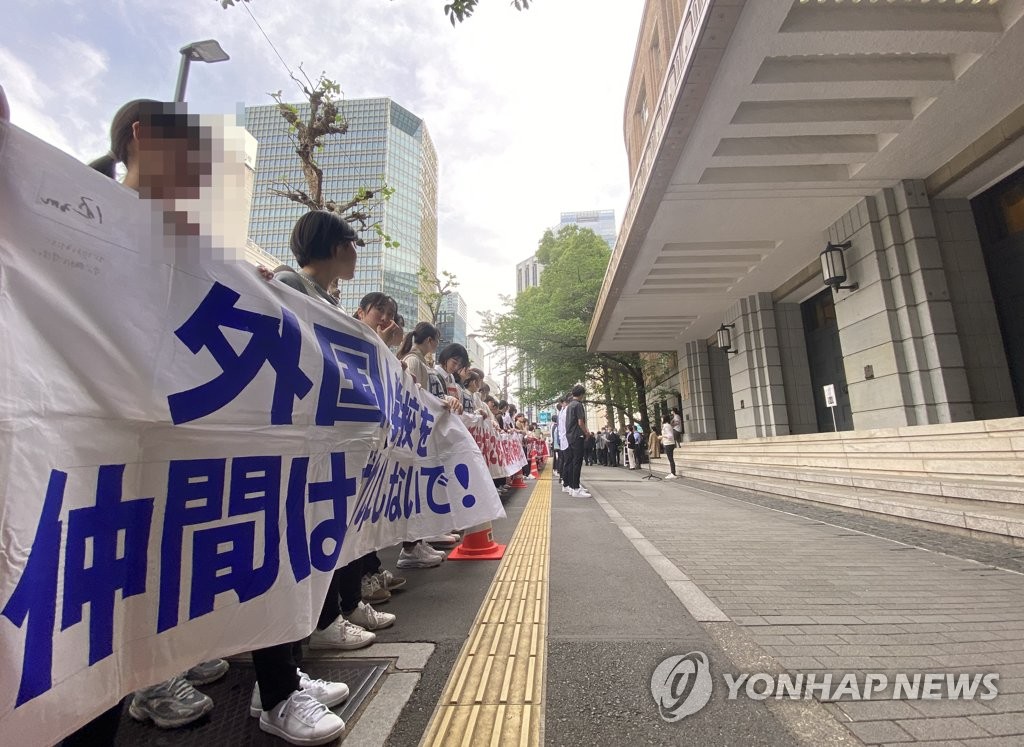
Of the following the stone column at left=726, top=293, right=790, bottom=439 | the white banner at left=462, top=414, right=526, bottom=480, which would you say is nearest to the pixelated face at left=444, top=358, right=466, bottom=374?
the white banner at left=462, top=414, right=526, bottom=480

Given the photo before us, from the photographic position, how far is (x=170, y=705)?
172cm

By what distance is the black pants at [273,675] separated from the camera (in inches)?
64.1

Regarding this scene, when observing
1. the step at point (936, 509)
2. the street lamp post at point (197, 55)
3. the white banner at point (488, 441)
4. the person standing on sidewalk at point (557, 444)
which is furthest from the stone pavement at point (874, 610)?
the street lamp post at point (197, 55)

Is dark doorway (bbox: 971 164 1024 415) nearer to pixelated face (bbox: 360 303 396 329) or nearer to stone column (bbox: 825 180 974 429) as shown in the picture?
stone column (bbox: 825 180 974 429)

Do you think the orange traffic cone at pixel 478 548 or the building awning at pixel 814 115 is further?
the building awning at pixel 814 115

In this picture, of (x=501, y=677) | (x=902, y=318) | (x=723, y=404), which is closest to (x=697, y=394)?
(x=723, y=404)

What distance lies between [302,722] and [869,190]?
31.6ft

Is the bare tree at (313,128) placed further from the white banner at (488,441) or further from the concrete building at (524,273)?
the concrete building at (524,273)

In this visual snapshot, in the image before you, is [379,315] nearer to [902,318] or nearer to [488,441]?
[488,441]

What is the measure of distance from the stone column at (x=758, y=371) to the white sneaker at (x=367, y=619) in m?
11.2

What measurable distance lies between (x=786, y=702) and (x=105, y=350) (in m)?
2.47

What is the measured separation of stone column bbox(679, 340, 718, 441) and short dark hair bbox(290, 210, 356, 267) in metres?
15.3

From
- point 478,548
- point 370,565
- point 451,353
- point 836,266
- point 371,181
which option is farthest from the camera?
point 371,181

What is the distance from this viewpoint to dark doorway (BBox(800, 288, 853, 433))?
10539mm
